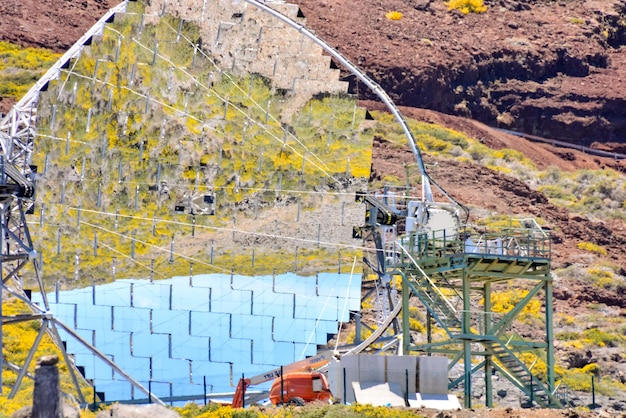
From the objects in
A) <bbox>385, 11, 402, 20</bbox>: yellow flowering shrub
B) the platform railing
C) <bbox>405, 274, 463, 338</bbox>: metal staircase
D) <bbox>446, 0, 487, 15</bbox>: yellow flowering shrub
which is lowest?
<bbox>405, 274, 463, 338</bbox>: metal staircase

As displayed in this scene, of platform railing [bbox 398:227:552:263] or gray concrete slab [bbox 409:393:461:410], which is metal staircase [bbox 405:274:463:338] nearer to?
platform railing [bbox 398:227:552:263]

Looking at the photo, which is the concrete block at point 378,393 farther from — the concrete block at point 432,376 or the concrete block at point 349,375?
the concrete block at point 432,376

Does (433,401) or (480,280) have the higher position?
(480,280)

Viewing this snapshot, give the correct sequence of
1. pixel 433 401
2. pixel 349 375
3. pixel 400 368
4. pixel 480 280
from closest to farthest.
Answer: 1. pixel 433 401
2. pixel 400 368
3. pixel 349 375
4. pixel 480 280

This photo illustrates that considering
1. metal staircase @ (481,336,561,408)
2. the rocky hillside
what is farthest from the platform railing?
the rocky hillside

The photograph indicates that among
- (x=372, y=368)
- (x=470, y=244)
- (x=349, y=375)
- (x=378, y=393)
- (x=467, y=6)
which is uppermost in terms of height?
(x=467, y=6)

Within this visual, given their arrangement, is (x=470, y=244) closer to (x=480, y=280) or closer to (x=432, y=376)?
(x=480, y=280)

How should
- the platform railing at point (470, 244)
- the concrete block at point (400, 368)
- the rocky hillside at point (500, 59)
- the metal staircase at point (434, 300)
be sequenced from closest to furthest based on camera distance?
the concrete block at point (400, 368) < the platform railing at point (470, 244) < the metal staircase at point (434, 300) < the rocky hillside at point (500, 59)

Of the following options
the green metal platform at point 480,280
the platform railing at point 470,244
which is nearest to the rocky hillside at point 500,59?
the platform railing at point 470,244

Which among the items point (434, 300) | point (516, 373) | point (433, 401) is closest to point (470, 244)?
point (434, 300)

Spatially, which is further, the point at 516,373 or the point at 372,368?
the point at 516,373

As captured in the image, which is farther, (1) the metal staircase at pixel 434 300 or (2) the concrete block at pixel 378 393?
(1) the metal staircase at pixel 434 300

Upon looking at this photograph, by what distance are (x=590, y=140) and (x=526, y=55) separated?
8241mm

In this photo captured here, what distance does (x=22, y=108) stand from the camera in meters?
45.2
